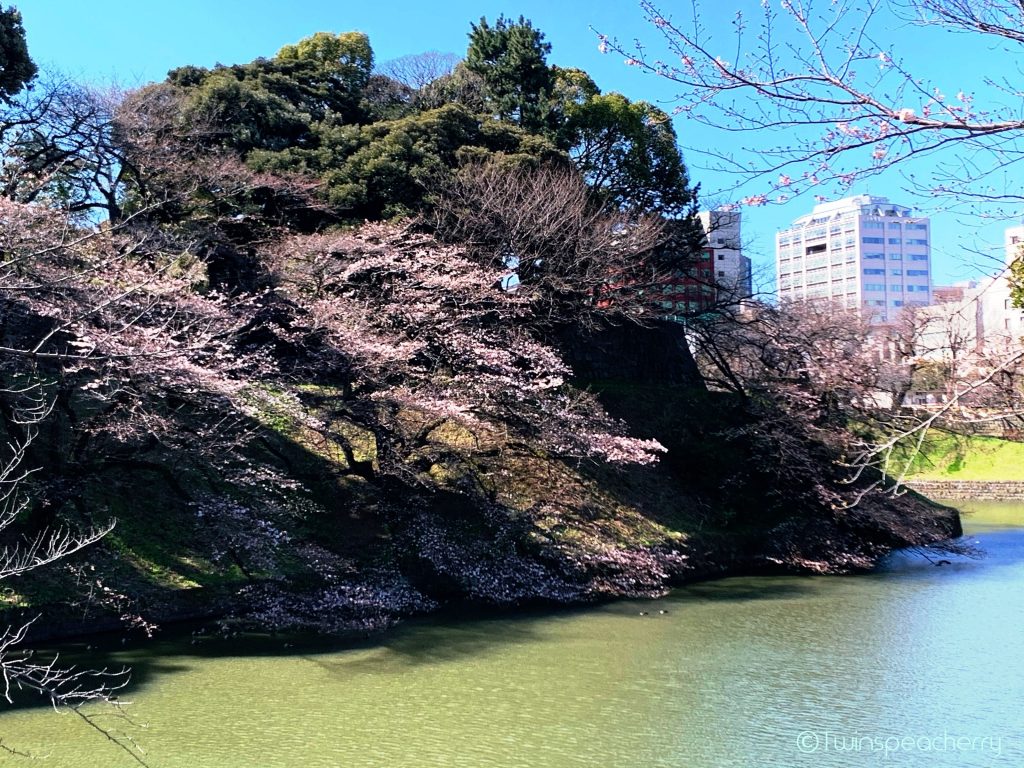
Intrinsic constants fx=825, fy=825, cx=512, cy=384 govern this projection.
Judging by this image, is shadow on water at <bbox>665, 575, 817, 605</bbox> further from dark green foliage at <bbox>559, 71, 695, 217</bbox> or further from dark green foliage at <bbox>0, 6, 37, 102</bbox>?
dark green foliage at <bbox>0, 6, 37, 102</bbox>

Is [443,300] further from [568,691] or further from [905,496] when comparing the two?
[905,496]

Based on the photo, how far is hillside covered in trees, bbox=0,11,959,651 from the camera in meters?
9.24

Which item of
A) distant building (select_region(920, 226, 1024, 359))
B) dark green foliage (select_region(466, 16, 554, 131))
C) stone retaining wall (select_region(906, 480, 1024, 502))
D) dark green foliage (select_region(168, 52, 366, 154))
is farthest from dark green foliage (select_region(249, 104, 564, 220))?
stone retaining wall (select_region(906, 480, 1024, 502))

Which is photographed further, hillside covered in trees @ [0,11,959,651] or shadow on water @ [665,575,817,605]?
shadow on water @ [665,575,817,605]

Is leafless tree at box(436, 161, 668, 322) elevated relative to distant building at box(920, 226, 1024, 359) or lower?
elevated

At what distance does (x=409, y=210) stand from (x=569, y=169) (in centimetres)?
387

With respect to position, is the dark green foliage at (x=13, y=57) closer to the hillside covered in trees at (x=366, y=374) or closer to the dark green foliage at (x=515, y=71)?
the hillside covered in trees at (x=366, y=374)

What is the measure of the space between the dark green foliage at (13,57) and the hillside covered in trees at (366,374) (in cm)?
4

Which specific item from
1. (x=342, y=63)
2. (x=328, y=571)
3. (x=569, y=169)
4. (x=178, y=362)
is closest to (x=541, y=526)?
(x=328, y=571)

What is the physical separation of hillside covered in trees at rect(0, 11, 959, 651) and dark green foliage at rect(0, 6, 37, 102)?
0.04 meters

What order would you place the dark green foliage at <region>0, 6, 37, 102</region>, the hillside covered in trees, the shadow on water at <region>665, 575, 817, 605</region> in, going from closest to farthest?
the hillside covered in trees → the dark green foliage at <region>0, 6, 37, 102</region> → the shadow on water at <region>665, 575, 817, 605</region>

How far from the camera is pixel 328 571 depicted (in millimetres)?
10398

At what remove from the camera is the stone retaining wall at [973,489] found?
27.8 metres

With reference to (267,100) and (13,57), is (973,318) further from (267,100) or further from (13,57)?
(13,57)
